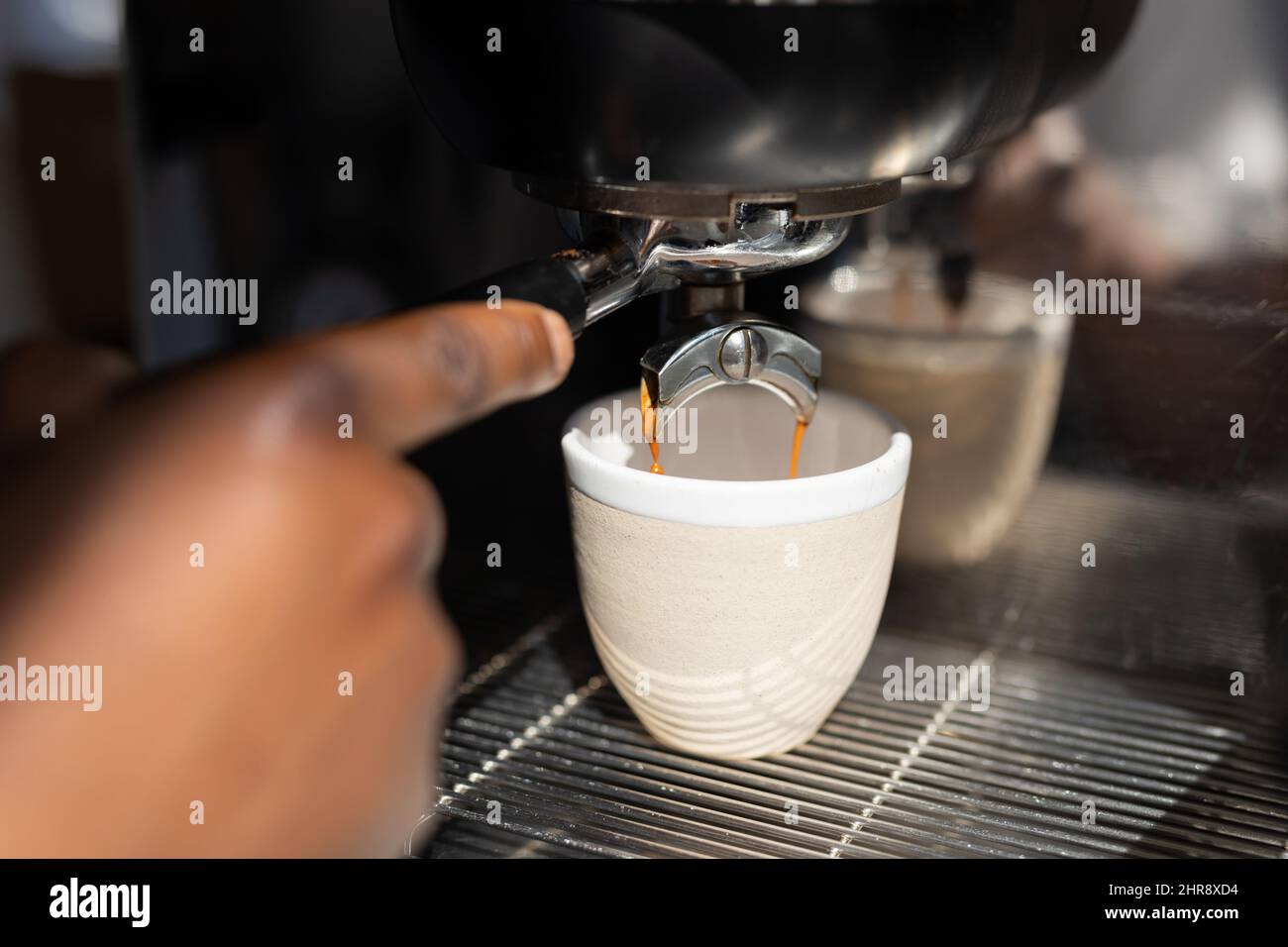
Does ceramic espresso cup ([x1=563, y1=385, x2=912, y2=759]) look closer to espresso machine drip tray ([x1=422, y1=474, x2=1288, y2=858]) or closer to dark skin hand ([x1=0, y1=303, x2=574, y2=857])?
espresso machine drip tray ([x1=422, y1=474, x2=1288, y2=858])

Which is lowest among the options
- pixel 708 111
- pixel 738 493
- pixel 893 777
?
pixel 893 777

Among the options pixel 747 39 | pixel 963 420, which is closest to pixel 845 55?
pixel 747 39

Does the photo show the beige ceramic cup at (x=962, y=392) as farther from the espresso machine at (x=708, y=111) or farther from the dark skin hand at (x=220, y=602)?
the dark skin hand at (x=220, y=602)

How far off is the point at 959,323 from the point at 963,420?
0.16ft

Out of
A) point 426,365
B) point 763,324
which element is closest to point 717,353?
point 763,324

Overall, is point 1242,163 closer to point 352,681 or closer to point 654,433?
point 654,433

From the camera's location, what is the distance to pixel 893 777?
0.45m

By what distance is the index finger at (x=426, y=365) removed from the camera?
0.86 feet

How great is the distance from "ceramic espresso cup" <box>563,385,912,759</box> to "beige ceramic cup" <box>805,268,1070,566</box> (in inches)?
2.8

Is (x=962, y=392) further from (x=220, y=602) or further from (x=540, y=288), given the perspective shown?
(x=220, y=602)

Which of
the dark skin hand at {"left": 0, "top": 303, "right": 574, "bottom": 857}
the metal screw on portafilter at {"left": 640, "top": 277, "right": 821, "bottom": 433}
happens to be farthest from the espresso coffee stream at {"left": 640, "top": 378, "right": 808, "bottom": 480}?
the dark skin hand at {"left": 0, "top": 303, "right": 574, "bottom": 857}

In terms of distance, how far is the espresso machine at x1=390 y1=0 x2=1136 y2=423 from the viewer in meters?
0.31

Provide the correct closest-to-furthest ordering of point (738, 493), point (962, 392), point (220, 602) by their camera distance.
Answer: point (220, 602) → point (738, 493) → point (962, 392)

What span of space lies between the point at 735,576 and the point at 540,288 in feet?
0.41
